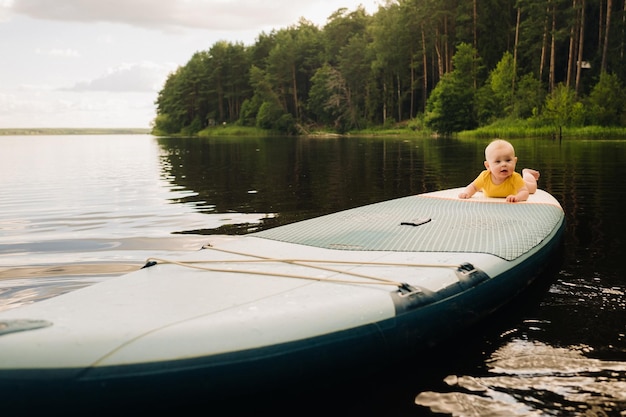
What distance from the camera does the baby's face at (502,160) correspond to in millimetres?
5902

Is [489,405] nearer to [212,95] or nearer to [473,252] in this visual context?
[473,252]

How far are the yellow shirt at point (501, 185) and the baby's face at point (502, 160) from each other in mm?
117

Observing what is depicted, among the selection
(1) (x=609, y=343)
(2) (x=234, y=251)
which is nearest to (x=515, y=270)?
(1) (x=609, y=343)

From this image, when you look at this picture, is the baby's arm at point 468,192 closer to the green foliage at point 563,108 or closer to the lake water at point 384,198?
the lake water at point 384,198

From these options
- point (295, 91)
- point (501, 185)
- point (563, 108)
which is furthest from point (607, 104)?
point (295, 91)

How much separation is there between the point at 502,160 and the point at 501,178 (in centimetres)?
23

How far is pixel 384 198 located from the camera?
32.5 ft

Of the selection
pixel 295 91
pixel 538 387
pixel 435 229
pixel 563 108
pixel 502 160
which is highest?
pixel 295 91

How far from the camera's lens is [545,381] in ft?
9.62

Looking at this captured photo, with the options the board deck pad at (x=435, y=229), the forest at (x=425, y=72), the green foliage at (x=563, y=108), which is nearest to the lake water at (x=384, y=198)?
the board deck pad at (x=435, y=229)

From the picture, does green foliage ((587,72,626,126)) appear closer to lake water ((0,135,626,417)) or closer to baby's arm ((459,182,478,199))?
lake water ((0,135,626,417))

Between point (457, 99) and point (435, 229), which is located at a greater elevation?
point (457, 99)

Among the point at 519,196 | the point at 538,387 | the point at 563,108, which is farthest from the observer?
the point at 563,108

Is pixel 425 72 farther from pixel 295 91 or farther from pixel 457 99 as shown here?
pixel 295 91
